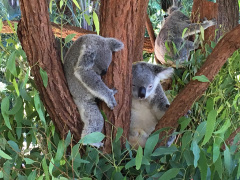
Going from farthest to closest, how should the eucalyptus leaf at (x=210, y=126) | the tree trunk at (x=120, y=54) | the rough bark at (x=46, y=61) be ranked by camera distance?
the tree trunk at (x=120, y=54), the rough bark at (x=46, y=61), the eucalyptus leaf at (x=210, y=126)

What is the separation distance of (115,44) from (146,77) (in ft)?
1.25

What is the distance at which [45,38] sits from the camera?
147 cm

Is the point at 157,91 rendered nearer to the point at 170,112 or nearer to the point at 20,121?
the point at 170,112

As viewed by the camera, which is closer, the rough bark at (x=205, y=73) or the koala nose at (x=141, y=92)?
the rough bark at (x=205, y=73)

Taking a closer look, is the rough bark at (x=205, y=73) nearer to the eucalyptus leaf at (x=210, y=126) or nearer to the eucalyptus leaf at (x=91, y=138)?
the eucalyptus leaf at (x=210, y=126)

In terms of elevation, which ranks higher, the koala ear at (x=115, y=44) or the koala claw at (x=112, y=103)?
the koala ear at (x=115, y=44)

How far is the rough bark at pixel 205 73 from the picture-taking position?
1442 mm

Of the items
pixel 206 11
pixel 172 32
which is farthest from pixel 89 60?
pixel 172 32

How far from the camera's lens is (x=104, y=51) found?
166cm

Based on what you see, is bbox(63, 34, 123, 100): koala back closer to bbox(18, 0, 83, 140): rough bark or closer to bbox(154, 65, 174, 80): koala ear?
bbox(18, 0, 83, 140): rough bark

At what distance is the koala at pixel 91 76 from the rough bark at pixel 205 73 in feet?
1.05

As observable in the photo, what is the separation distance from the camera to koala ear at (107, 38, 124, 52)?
5.18 ft

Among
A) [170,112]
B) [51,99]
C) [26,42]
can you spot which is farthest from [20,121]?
[170,112]

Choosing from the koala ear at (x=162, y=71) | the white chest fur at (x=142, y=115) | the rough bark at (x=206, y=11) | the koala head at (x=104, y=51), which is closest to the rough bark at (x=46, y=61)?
the koala head at (x=104, y=51)
